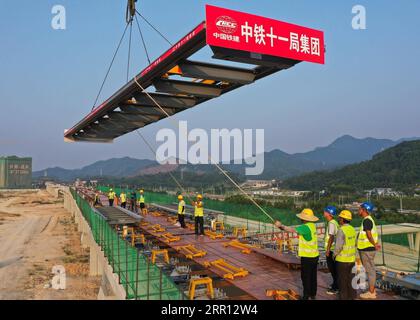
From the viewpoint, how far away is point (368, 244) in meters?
7.94

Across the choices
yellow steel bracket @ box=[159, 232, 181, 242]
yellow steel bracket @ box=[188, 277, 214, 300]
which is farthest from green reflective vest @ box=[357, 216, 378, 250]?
yellow steel bracket @ box=[159, 232, 181, 242]

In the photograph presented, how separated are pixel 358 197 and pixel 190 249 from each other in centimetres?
5532

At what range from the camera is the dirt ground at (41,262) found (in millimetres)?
19666

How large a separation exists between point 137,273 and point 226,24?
6.33 meters

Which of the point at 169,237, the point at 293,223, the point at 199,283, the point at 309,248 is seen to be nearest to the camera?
the point at 309,248

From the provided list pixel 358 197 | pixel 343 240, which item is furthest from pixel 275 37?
pixel 358 197

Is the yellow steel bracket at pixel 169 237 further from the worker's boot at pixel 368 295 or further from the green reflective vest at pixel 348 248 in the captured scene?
the green reflective vest at pixel 348 248

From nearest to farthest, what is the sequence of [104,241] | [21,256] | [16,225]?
[104,241]
[21,256]
[16,225]

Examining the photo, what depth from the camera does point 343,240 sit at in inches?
298

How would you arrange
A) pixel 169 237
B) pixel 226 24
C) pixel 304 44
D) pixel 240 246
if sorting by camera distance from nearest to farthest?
pixel 226 24, pixel 304 44, pixel 240 246, pixel 169 237

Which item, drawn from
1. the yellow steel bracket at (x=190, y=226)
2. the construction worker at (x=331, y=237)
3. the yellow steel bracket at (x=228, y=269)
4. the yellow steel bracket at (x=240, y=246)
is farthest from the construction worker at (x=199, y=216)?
the construction worker at (x=331, y=237)

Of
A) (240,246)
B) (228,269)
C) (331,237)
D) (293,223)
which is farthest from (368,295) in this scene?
(293,223)

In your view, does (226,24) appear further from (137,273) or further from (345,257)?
(137,273)

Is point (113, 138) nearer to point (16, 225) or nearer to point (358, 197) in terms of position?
point (16, 225)
